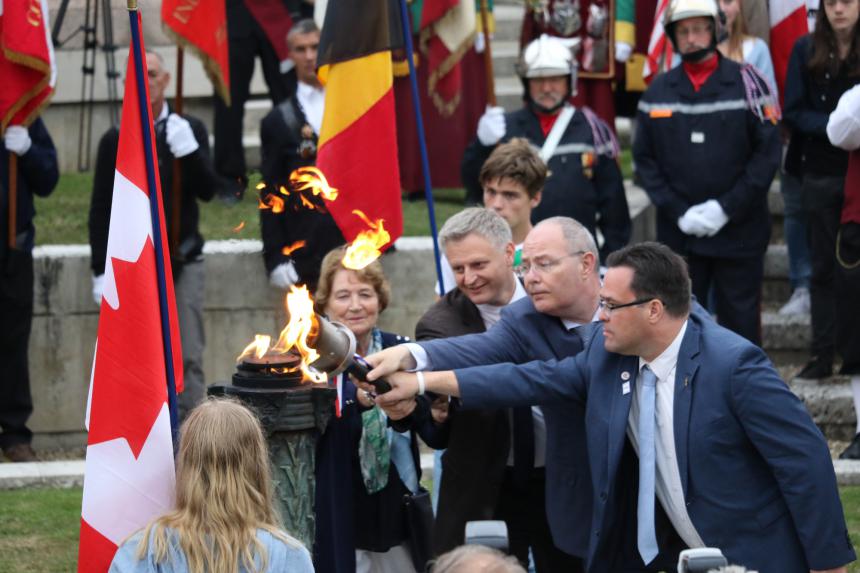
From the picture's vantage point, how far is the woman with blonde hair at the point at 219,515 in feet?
15.3

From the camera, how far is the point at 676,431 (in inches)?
217

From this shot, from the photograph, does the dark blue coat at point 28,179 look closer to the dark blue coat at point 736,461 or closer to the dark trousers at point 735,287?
the dark trousers at point 735,287

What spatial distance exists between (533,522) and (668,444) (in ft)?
3.83

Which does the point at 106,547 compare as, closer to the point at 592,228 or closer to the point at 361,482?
Result: the point at 361,482

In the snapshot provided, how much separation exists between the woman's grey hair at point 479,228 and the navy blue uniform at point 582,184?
2.79 meters

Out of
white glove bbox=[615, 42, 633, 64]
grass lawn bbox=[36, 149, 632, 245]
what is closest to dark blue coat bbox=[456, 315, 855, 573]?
grass lawn bbox=[36, 149, 632, 245]

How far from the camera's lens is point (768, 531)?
17.9 feet

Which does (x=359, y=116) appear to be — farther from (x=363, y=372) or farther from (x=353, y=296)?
(x=363, y=372)

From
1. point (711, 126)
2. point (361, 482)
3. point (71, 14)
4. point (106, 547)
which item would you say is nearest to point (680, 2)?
point (711, 126)

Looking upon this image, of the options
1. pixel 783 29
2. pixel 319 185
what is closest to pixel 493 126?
pixel 783 29

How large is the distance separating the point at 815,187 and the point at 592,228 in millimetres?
1293

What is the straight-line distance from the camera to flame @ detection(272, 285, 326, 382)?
16.9 feet

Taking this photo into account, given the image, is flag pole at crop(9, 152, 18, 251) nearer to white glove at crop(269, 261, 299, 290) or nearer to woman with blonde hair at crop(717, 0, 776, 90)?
white glove at crop(269, 261, 299, 290)

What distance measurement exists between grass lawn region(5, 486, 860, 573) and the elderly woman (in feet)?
5.98
